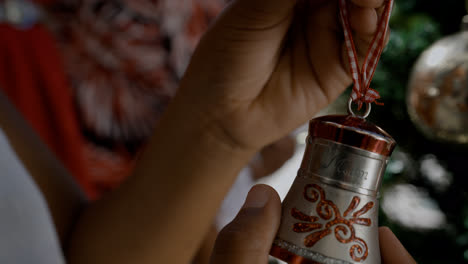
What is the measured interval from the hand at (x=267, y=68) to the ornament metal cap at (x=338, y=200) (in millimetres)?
105

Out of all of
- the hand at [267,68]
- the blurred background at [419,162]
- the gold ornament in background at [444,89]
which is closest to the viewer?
the hand at [267,68]

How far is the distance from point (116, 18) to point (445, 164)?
1.21m

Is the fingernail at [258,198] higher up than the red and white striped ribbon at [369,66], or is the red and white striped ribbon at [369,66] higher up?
the red and white striped ribbon at [369,66]

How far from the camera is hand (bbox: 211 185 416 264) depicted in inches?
13.6

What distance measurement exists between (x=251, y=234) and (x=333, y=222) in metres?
0.09

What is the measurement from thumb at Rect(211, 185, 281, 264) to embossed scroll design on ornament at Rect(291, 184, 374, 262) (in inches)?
1.2

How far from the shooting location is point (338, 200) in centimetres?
39

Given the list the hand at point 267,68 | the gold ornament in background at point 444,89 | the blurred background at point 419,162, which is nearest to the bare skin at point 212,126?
the hand at point 267,68

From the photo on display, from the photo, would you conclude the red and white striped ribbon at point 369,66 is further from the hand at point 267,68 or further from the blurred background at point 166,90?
the blurred background at point 166,90

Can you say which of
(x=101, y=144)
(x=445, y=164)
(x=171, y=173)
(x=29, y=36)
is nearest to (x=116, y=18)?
(x=29, y=36)

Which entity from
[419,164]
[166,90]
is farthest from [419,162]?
[166,90]

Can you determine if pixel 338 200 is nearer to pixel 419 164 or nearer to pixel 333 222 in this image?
pixel 333 222

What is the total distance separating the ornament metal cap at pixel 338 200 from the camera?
1.25ft

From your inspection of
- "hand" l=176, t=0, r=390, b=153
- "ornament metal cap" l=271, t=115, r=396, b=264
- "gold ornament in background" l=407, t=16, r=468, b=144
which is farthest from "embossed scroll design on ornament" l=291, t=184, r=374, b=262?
"gold ornament in background" l=407, t=16, r=468, b=144
